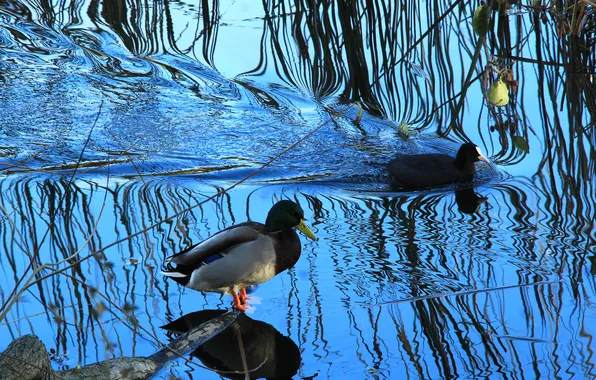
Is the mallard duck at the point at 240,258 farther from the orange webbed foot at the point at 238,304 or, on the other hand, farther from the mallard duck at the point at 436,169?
the mallard duck at the point at 436,169

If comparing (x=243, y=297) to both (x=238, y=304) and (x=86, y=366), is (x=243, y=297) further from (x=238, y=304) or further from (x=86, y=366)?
(x=86, y=366)

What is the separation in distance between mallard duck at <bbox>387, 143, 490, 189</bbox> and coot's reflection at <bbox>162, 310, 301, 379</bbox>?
2.72m

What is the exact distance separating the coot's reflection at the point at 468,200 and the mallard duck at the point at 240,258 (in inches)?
73.3

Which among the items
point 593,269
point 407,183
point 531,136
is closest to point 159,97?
point 407,183

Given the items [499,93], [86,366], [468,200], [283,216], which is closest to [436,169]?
[468,200]

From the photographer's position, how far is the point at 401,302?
4.68 metres

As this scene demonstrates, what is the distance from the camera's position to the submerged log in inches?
138

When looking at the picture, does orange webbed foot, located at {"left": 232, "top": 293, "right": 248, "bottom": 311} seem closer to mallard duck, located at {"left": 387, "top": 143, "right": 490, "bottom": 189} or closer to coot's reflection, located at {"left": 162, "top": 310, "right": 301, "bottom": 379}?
coot's reflection, located at {"left": 162, "top": 310, "right": 301, "bottom": 379}

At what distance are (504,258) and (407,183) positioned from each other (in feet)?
5.97

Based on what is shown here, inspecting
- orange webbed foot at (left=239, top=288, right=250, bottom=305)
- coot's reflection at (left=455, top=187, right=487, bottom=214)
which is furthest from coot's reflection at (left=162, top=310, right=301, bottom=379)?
coot's reflection at (left=455, top=187, right=487, bottom=214)

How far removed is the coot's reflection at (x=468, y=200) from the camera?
250 inches

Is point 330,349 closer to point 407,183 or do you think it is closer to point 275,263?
point 275,263

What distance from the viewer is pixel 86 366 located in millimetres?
3820

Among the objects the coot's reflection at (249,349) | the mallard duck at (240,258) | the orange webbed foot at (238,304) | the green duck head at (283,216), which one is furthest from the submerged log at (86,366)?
the green duck head at (283,216)
